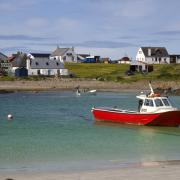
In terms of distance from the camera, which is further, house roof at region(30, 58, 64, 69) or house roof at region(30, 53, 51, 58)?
house roof at region(30, 53, 51, 58)

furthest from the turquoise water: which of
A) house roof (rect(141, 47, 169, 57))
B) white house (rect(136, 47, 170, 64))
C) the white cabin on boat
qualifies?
house roof (rect(141, 47, 169, 57))

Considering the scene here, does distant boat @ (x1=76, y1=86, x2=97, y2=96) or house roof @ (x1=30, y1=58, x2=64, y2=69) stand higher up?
house roof @ (x1=30, y1=58, x2=64, y2=69)

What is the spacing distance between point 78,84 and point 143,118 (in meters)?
55.5

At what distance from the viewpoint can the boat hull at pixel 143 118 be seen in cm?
3288

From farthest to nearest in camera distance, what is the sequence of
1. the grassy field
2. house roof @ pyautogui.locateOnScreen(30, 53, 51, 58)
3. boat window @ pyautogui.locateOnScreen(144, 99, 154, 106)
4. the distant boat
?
house roof @ pyautogui.locateOnScreen(30, 53, 51, 58), the grassy field, the distant boat, boat window @ pyautogui.locateOnScreen(144, 99, 154, 106)

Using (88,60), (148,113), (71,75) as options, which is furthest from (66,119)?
(88,60)

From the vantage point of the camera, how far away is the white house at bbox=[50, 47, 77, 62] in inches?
5098

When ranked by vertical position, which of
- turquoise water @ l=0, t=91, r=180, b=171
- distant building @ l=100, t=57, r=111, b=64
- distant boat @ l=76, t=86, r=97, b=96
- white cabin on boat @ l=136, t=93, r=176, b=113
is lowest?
distant boat @ l=76, t=86, r=97, b=96

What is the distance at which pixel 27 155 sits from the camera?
2284 centimetres

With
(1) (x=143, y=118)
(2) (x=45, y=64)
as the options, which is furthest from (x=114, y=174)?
(2) (x=45, y=64)

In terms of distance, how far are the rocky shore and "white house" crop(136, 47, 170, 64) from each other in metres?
38.2

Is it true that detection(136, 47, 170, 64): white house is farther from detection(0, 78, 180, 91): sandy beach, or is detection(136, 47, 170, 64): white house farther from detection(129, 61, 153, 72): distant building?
detection(0, 78, 180, 91): sandy beach

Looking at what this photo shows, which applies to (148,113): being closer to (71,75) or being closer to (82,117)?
(82,117)

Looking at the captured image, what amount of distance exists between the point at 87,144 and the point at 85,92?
52.8 metres
